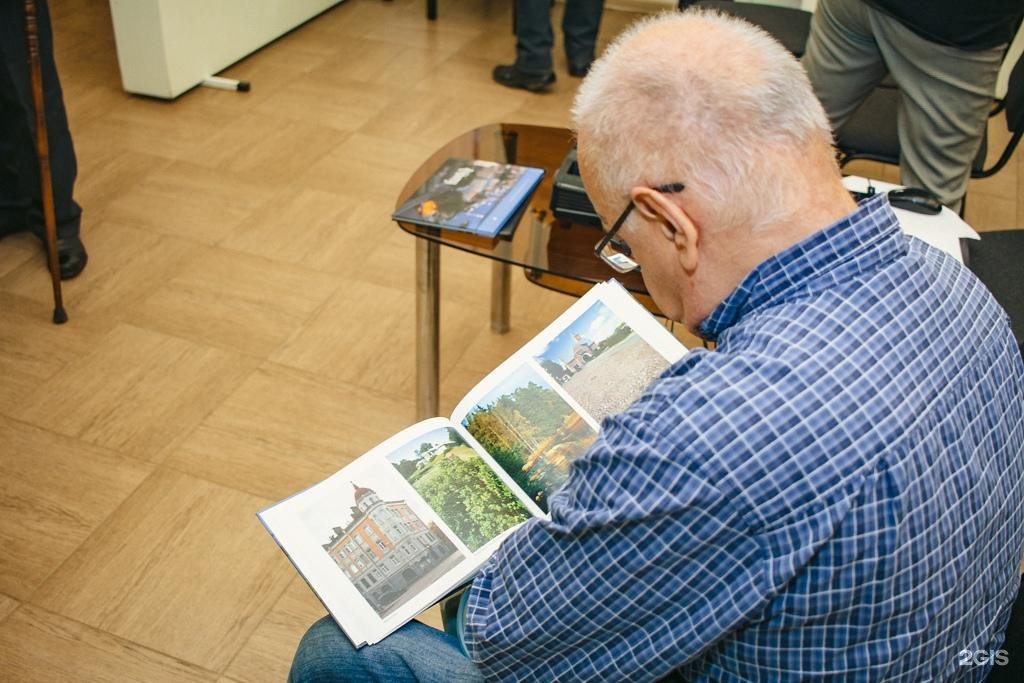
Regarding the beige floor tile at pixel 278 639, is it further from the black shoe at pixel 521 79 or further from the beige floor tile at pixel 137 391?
the black shoe at pixel 521 79

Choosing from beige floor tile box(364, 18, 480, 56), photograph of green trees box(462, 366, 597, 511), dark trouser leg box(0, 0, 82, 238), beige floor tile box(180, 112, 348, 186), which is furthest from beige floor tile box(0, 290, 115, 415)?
beige floor tile box(364, 18, 480, 56)

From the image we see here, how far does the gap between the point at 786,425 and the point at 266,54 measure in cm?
328

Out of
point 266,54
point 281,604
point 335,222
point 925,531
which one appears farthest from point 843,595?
point 266,54

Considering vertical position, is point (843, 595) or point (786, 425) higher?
point (786, 425)

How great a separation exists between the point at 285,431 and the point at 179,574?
389 mm

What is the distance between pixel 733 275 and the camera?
83 centimetres

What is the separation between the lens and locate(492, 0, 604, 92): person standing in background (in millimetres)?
3352

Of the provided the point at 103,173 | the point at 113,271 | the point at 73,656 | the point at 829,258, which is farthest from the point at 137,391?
the point at 829,258

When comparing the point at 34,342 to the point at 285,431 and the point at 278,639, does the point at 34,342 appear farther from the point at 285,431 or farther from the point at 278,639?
the point at 278,639

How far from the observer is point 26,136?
7.20ft

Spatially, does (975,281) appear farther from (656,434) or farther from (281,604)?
(281,604)

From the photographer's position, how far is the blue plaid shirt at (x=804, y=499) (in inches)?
27.7

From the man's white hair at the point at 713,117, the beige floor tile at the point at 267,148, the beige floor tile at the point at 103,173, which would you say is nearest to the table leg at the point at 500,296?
the beige floor tile at the point at 267,148

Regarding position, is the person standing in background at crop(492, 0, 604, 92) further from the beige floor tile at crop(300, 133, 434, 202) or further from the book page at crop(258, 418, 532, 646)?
the book page at crop(258, 418, 532, 646)
